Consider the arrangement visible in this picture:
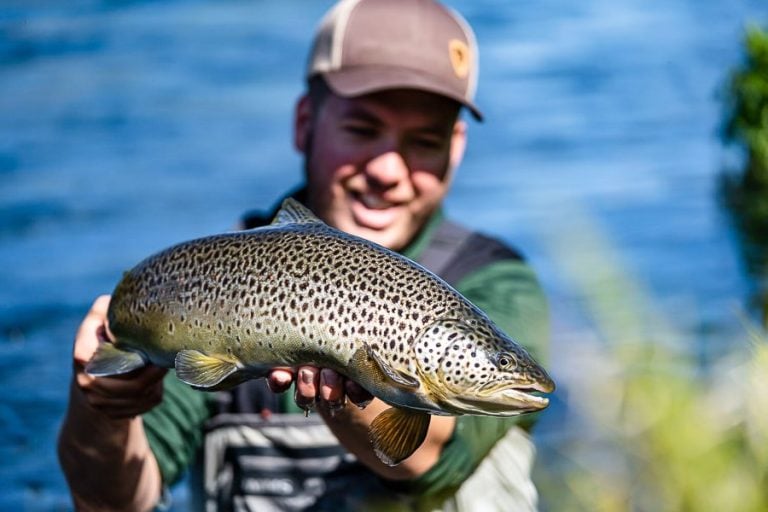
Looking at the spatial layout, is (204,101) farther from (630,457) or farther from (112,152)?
(630,457)

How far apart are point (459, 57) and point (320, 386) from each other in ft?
7.56

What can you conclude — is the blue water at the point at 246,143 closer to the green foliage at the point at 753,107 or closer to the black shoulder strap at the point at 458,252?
the green foliage at the point at 753,107

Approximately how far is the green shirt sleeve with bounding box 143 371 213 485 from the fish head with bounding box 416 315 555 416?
2.01 metres

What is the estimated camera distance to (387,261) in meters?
2.80

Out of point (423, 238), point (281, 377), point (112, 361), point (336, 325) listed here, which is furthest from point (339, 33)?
point (336, 325)

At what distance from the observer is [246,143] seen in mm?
13047

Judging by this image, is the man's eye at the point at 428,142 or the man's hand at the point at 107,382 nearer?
the man's hand at the point at 107,382

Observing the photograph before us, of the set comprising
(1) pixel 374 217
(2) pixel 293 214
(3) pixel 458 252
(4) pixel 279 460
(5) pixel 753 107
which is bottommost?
(4) pixel 279 460

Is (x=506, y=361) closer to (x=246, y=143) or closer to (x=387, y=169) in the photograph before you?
(x=387, y=169)

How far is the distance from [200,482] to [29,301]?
5274 millimetres

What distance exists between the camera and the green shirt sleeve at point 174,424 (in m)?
4.47

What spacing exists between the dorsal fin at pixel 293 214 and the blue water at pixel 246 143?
468 cm

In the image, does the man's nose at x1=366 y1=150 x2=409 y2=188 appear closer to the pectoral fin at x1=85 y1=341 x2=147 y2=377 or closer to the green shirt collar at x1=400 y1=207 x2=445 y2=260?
the green shirt collar at x1=400 y1=207 x2=445 y2=260

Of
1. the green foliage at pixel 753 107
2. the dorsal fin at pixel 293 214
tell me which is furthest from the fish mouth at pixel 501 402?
the green foliage at pixel 753 107
